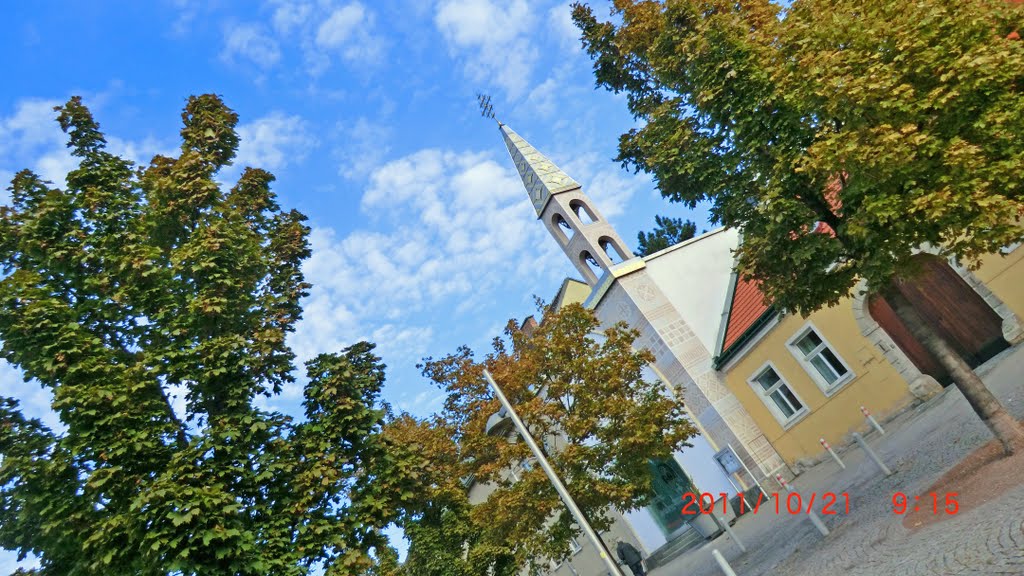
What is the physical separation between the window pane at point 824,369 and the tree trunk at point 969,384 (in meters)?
10.2

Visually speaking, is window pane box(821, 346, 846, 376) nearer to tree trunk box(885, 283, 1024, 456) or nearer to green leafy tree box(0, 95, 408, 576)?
tree trunk box(885, 283, 1024, 456)

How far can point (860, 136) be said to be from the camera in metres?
9.45

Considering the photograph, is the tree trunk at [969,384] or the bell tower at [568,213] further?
the bell tower at [568,213]

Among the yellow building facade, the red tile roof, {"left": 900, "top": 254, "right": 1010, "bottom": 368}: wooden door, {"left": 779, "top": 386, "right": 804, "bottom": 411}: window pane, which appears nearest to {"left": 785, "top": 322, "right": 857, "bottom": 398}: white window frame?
the yellow building facade

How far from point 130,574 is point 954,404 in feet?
60.9

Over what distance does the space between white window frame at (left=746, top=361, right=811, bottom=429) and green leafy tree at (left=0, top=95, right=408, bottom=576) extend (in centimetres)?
1474

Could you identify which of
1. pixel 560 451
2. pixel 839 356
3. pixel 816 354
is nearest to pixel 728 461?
pixel 816 354

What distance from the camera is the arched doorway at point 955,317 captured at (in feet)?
56.6

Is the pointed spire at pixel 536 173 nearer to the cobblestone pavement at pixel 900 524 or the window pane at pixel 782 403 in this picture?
the window pane at pixel 782 403

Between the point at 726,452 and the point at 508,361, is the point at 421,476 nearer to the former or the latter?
the point at 508,361

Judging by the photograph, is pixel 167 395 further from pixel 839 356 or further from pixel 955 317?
pixel 955 317

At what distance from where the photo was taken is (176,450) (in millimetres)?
11172
